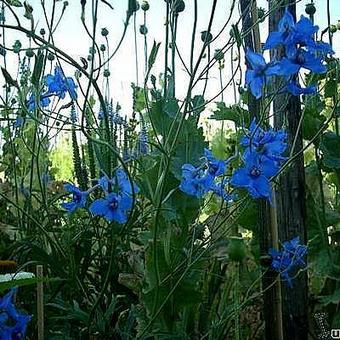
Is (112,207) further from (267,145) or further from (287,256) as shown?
(287,256)

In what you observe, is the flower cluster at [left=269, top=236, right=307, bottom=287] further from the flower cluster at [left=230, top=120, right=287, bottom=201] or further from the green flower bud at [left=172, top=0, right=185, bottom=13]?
the green flower bud at [left=172, top=0, right=185, bottom=13]

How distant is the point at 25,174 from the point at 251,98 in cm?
79

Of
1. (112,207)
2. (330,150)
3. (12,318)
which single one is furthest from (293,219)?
(12,318)

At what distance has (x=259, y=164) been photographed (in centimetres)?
107

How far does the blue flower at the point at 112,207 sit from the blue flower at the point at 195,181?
0.35 ft

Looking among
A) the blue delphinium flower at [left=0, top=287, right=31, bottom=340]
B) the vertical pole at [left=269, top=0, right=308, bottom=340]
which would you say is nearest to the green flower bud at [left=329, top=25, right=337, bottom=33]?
the vertical pole at [left=269, top=0, right=308, bottom=340]

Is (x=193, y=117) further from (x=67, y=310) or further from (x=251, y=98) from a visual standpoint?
(x=67, y=310)

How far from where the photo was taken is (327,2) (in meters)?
1.36

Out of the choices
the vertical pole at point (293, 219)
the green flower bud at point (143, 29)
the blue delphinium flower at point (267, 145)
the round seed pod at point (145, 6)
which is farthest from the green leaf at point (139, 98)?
the blue delphinium flower at point (267, 145)

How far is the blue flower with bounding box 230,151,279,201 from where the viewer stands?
1057mm

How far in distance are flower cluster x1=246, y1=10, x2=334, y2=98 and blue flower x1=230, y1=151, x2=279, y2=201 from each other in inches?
4.1

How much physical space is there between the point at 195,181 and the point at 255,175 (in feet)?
0.46

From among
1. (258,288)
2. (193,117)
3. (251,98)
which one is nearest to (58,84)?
(193,117)

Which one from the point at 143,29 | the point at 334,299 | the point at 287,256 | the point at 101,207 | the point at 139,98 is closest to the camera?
the point at 101,207
